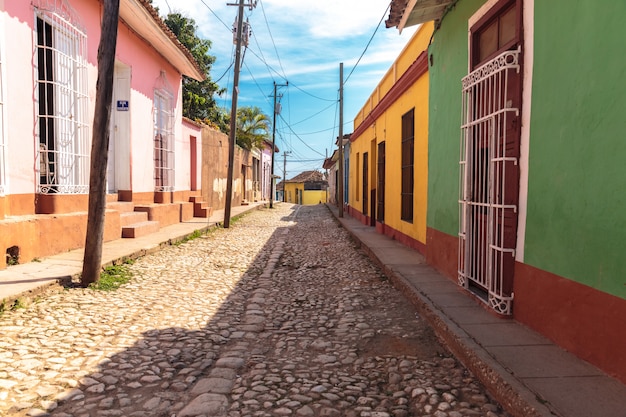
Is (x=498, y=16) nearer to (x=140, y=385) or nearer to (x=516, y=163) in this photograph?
(x=516, y=163)

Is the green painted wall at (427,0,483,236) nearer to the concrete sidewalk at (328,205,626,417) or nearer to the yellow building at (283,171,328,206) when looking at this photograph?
the concrete sidewalk at (328,205,626,417)

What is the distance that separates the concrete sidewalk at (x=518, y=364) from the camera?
2.14m

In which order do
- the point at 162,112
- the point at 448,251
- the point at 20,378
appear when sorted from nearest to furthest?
the point at 20,378
the point at 448,251
the point at 162,112

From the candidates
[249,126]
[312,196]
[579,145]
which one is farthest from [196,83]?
[312,196]

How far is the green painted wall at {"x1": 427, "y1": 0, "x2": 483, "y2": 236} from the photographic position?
4.83m

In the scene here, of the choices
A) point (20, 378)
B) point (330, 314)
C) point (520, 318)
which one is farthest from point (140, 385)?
point (520, 318)

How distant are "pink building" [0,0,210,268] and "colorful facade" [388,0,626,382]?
507 centimetres

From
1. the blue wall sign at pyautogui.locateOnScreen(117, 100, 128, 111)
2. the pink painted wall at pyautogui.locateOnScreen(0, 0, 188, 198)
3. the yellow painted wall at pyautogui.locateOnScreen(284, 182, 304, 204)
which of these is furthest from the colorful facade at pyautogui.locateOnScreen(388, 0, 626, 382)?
the yellow painted wall at pyautogui.locateOnScreen(284, 182, 304, 204)

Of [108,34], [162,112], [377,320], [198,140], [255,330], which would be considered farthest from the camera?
[198,140]

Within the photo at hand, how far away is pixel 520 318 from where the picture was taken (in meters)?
3.40

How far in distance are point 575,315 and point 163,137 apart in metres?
10.6

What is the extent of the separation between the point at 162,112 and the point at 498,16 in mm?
9167

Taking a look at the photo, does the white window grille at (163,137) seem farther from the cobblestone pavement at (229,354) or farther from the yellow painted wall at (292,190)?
the yellow painted wall at (292,190)

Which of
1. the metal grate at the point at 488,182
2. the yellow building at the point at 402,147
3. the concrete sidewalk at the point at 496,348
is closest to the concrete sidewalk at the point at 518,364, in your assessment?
the concrete sidewalk at the point at 496,348
